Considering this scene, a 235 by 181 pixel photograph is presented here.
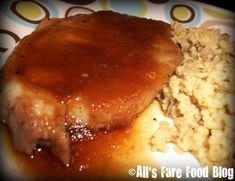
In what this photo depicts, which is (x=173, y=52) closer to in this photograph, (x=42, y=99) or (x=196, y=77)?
(x=196, y=77)

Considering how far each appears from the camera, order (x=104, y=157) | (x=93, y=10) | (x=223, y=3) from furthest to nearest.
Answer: (x=223, y=3)
(x=93, y=10)
(x=104, y=157)

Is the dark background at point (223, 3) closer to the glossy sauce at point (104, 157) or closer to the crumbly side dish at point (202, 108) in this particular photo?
the crumbly side dish at point (202, 108)

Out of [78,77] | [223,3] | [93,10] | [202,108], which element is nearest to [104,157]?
[78,77]

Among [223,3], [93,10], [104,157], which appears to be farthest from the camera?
[223,3]

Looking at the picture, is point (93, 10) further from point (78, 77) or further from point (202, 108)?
point (202, 108)

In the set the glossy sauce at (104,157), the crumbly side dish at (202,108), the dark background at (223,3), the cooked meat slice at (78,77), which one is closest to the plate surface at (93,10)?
the dark background at (223,3)

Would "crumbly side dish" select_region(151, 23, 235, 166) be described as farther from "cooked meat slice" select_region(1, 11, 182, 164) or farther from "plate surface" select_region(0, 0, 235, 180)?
"plate surface" select_region(0, 0, 235, 180)

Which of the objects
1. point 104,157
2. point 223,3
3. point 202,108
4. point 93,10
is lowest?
point 104,157
